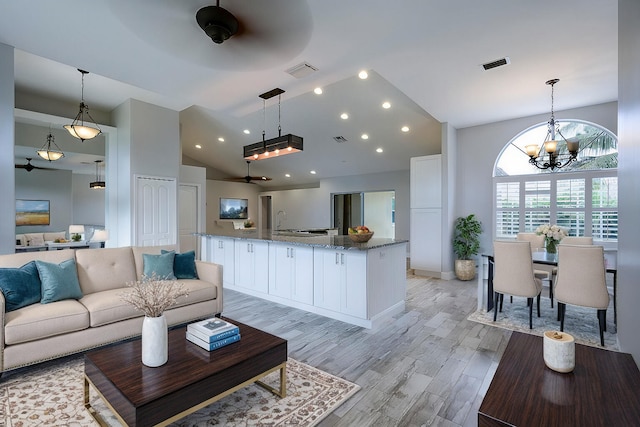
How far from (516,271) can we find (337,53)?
10.5ft

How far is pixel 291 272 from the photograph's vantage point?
4.21 m

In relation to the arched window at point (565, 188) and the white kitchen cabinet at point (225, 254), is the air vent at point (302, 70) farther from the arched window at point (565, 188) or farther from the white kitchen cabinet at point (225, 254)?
the arched window at point (565, 188)

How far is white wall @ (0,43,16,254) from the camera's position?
348cm

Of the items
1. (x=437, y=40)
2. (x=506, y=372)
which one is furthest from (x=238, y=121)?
(x=506, y=372)

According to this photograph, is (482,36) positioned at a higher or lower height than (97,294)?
higher

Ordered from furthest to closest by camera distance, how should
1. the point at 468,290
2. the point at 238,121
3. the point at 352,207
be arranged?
the point at 352,207
the point at 238,121
the point at 468,290

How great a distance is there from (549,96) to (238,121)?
647 cm

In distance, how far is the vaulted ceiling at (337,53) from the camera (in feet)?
6.98

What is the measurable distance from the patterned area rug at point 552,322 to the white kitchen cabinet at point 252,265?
2.82 m

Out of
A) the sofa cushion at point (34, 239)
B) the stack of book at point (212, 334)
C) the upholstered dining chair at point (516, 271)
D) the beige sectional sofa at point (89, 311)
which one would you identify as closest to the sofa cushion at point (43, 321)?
the beige sectional sofa at point (89, 311)

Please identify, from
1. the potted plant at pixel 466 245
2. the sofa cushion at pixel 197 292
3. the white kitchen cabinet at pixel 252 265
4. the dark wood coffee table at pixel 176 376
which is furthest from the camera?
the potted plant at pixel 466 245

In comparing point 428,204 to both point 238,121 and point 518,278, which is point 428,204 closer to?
point 518,278

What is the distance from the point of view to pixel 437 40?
3.40 meters

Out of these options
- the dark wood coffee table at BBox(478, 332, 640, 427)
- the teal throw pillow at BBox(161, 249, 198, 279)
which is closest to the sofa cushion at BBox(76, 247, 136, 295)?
the teal throw pillow at BBox(161, 249, 198, 279)
